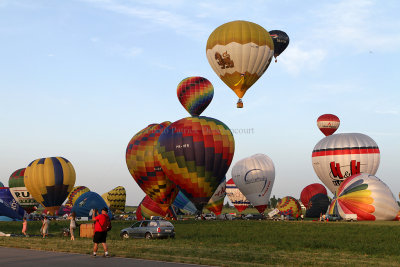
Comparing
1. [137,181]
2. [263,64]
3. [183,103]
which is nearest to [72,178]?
[137,181]

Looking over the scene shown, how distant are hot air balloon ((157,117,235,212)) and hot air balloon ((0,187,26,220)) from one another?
30.5 m

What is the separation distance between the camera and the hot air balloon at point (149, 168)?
60.6 metres

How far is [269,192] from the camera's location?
79.8m

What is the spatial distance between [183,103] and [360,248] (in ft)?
141

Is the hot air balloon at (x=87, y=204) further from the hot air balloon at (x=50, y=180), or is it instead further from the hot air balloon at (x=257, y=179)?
the hot air balloon at (x=257, y=179)

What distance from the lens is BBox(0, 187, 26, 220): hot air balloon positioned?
73.2m

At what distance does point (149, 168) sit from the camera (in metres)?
60.9

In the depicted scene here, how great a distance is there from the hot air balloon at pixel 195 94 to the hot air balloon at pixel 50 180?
20.5 m

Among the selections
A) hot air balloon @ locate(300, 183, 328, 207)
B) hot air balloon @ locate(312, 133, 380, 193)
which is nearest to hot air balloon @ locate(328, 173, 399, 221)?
hot air balloon @ locate(312, 133, 380, 193)

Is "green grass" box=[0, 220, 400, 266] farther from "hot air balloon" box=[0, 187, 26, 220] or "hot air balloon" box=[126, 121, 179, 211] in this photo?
"hot air balloon" box=[0, 187, 26, 220]

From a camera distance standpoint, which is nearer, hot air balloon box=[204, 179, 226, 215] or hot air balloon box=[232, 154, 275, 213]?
hot air balloon box=[232, 154, 275, 213]

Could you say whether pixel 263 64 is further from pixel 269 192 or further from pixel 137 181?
pixel 269 192

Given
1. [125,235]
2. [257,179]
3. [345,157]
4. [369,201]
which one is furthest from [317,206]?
[125,235]

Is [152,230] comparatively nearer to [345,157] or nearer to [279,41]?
[279,41]
